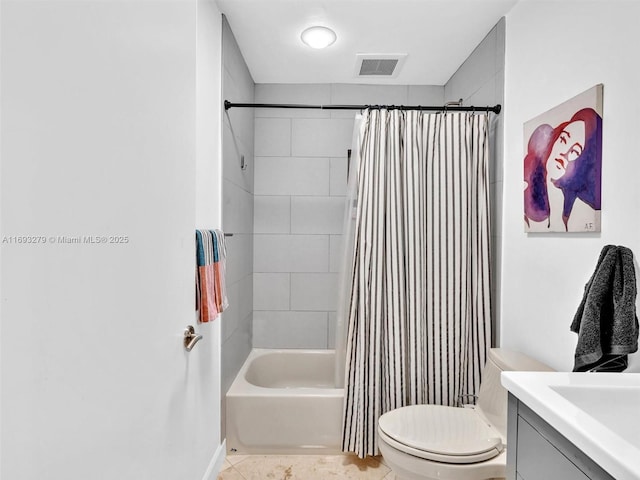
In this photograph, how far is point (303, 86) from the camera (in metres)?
3.01

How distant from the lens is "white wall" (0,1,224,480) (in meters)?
0.51

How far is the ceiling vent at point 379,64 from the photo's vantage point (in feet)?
8.30

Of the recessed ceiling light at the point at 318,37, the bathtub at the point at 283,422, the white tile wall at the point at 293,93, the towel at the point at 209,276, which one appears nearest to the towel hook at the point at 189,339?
the towel at the point at 209,276

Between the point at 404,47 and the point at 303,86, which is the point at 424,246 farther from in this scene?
the point at 303,86

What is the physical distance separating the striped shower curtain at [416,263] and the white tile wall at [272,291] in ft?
3.15

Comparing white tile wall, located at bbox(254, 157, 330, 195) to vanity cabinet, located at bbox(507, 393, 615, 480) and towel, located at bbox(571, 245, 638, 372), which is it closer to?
towel, located at bbox(571, 245, 638, 372)

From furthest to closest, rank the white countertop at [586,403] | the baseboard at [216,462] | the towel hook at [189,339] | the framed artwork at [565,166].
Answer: the baseboard at [216,462], the framed artwork at [565,166], the towel hook at [189,339], the white countertop at [586,403]

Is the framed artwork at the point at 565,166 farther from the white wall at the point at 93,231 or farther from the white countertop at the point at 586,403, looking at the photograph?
the white wall at the point at 93,231

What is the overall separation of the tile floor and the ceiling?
7.84 ft

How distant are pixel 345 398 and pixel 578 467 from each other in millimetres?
1530

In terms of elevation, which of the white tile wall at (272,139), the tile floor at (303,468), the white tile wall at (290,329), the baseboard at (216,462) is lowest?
the tile floor at (303,468)

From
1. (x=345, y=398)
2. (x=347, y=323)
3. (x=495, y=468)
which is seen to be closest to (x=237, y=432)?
(x=345, y=398)

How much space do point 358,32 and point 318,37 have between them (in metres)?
0.23

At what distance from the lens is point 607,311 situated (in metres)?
1.22
